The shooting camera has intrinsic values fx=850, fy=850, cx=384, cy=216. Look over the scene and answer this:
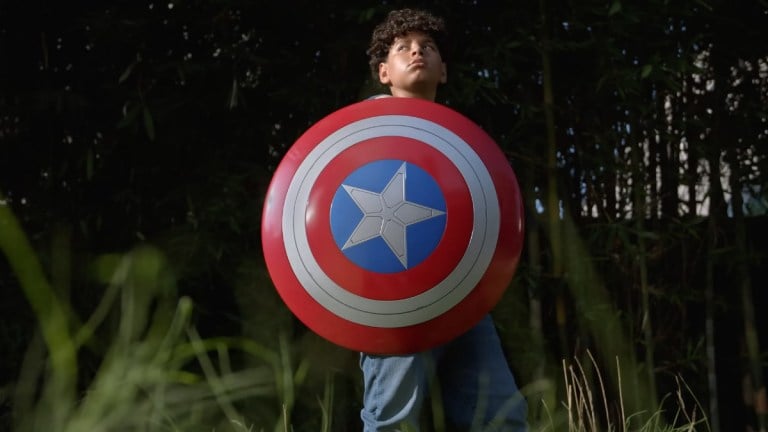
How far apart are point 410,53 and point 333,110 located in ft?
2.63

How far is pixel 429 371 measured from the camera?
4.99ft

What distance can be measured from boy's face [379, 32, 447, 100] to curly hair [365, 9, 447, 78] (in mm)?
16

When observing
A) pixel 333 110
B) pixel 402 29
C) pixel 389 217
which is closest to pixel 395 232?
pixel 389 217

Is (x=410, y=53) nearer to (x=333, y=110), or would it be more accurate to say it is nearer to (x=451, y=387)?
(x=451, y=387)

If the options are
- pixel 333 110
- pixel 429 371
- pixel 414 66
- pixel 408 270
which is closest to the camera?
pixel 408 270

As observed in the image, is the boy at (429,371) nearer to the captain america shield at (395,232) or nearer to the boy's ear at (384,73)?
the boy's ear at (384,73)

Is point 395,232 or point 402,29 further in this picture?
point 402,29

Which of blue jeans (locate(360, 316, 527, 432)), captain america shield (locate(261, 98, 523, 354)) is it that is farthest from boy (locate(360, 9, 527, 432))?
captain america shield (locate(261, 98, 523, 354))

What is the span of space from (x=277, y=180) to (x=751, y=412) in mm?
1884

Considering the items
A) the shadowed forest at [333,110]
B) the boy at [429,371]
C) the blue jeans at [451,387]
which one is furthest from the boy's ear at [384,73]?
the shadowed forest at [333,110]

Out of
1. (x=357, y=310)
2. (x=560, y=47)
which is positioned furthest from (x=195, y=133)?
(x=357, y=310)

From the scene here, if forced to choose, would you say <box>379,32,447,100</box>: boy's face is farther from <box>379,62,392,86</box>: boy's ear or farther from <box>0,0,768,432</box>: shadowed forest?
<box>0,0,768,432</box>: shadowed forest

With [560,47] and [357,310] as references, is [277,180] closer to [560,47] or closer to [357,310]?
[357,310]

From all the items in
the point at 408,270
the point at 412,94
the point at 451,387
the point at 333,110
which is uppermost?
the point at 333,110
